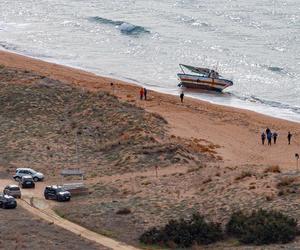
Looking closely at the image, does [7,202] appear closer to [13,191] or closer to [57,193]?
[13,191]

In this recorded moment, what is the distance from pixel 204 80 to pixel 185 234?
52239 mm

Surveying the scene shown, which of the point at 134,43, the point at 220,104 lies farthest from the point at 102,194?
the point at 134,43

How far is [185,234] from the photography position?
39.6 metres

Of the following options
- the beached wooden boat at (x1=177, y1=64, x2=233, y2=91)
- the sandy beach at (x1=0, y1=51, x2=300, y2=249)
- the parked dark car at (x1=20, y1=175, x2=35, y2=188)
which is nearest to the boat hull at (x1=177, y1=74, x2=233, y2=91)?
the beached wooden boat at (x1=177, y1=64, x2=233, y2=91)

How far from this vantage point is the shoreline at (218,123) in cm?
6212

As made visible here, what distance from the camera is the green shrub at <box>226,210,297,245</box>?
38688mm

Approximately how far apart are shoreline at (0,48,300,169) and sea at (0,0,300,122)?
4.22 m

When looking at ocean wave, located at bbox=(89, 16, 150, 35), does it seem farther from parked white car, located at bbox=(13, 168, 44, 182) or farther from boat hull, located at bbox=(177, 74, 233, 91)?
parked white car, located at bbox=(13, 168, 44, 182)

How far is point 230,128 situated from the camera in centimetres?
7038

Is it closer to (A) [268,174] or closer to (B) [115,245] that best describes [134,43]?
(A) [268,174]

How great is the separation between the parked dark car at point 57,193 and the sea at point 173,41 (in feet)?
112

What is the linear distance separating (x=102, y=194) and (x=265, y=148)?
60.9ft

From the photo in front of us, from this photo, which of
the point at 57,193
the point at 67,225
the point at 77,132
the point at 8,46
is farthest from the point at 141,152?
the point at 8,46

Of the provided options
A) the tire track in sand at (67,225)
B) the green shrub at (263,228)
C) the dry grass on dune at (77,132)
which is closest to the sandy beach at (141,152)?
the dry grass on dune at (77,132)
